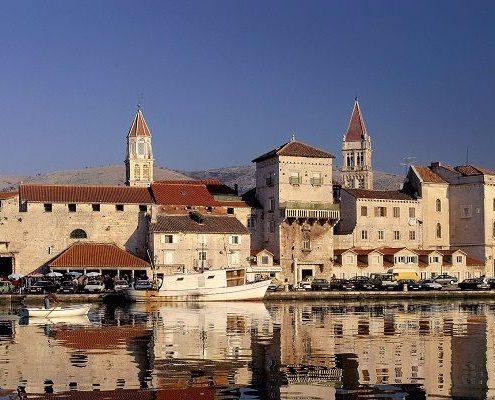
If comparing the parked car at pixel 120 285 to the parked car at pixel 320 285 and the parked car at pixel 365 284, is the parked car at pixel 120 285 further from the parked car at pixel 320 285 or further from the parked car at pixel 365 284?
the parked car at pixel 365 284

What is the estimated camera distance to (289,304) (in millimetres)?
76000

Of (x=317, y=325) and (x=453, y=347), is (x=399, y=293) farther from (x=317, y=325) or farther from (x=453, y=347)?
(x=453, y=347)

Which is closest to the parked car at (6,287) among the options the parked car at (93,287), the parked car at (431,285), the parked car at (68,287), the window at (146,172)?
the parked car at (68,287)

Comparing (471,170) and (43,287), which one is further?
(471,170)

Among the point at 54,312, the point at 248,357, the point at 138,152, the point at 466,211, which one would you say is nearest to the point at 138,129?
the point at 138,152

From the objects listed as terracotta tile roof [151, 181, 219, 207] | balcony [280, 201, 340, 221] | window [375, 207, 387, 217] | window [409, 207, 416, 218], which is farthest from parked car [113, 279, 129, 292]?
window [409, 207, 416, 218]

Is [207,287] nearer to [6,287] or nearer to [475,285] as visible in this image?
[6,287]

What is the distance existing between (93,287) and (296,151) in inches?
1034

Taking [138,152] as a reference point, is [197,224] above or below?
below

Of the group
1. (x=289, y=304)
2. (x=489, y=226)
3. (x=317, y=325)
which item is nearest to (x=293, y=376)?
(x=317, y=325)

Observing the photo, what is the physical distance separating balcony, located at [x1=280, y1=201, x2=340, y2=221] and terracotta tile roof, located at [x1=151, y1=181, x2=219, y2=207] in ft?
24.4

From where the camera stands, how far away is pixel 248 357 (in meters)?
35.8

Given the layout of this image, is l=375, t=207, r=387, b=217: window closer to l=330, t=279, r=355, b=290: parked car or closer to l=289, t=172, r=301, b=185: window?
l=289, t=172, r=301, b=185: window

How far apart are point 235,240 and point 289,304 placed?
53.3ft
